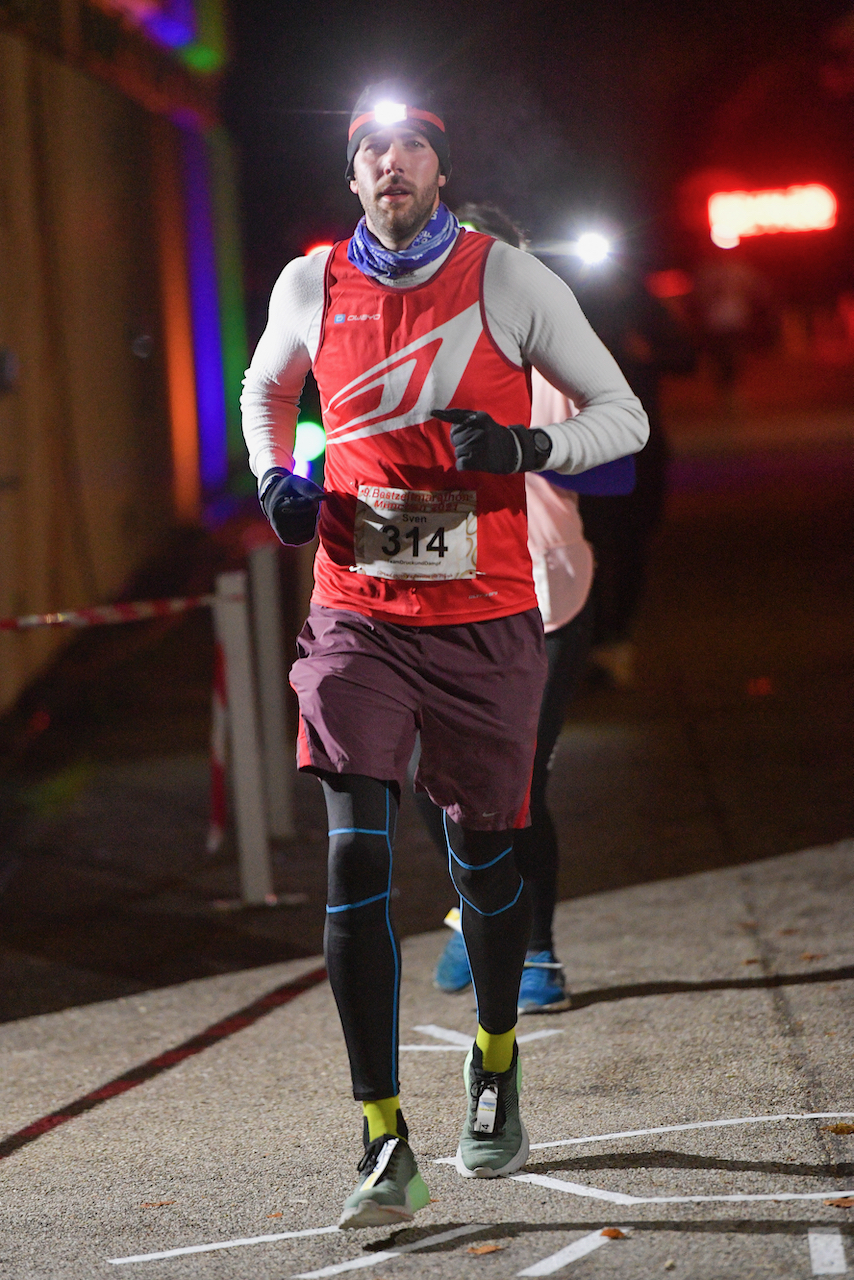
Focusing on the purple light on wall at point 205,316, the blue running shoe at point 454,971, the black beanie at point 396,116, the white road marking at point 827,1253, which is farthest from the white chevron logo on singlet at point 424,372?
the purple light on wall at point 205,316

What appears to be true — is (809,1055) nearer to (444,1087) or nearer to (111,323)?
(444,1087)

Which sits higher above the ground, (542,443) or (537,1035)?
(542,443)

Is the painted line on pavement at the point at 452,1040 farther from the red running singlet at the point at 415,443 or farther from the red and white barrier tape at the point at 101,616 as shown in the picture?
the red and white barrier tape at the point at 101,616

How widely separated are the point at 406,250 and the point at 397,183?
14 cm

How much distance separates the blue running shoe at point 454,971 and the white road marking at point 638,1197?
5.11 ft

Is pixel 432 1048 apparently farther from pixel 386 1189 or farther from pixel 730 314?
pixel 730 314

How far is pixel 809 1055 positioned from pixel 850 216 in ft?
156

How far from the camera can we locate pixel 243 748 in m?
6.40

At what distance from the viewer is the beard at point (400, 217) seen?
11.5 ft

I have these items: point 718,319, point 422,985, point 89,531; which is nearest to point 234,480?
point 89,531

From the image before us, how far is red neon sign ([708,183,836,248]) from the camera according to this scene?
47562 mm

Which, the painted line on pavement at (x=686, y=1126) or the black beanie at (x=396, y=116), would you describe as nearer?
the black beanie at (x=396, y=116)

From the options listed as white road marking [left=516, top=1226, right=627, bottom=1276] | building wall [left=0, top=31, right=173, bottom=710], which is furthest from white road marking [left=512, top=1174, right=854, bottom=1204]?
building wall [left=0, top=31, right=173, bottom=710]

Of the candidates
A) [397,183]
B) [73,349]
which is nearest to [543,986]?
[397,183]
